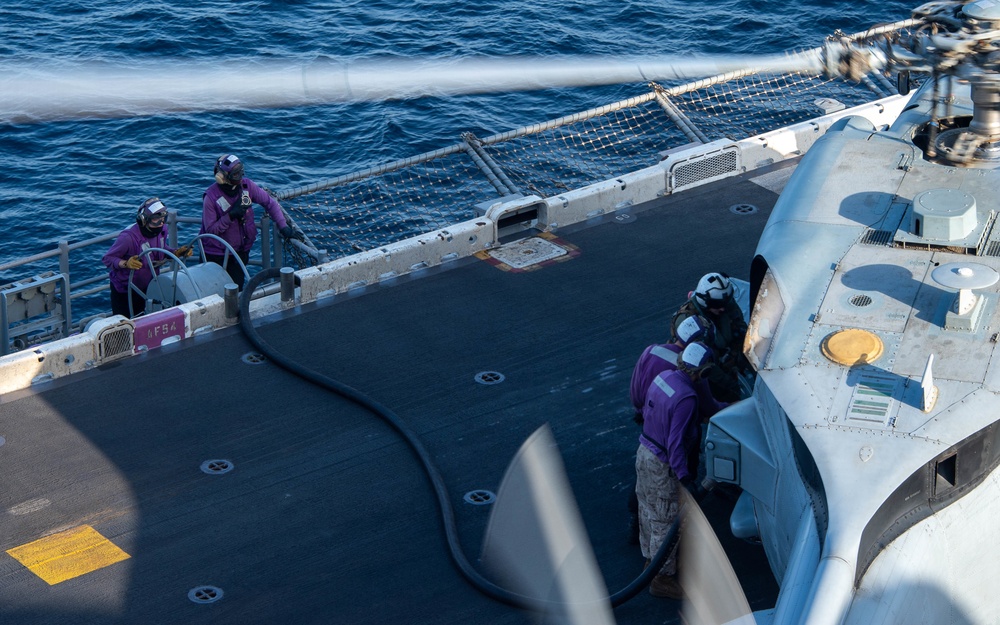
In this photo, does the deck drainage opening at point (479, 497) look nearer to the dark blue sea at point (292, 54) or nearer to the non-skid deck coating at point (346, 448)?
the non-skid deck coating at point (346, 448)

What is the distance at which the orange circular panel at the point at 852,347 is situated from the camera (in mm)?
8562

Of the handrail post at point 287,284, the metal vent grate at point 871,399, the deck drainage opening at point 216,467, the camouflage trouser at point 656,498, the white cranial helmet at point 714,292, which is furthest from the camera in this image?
the handrail post at point 287,284

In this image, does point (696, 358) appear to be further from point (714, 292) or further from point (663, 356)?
point (714, 292)

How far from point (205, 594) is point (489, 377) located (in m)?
3.89

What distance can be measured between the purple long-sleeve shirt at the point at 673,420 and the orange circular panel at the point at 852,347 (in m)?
1.32

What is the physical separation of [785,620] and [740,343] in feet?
12.2

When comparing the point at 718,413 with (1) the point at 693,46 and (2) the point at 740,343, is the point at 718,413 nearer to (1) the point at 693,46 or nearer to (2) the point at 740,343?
A: (2) the point at 740,343

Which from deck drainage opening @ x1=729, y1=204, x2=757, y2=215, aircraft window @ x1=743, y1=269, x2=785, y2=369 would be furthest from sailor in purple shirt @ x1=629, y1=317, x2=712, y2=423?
deck drainage opening @ x1=729, y1=204, x2=757, y2=215

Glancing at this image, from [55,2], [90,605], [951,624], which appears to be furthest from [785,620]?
[55,2]

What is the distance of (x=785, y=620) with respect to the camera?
721 centimetres

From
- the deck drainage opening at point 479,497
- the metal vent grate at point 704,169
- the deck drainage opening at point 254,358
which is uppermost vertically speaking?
the metal vent grate at point 704,169

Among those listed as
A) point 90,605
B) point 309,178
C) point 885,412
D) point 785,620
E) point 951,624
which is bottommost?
point 309,178

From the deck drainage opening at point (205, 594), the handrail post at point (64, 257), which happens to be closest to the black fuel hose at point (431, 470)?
the deck drainage opening at point (205, 594)

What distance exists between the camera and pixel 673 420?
9680 millimetres
